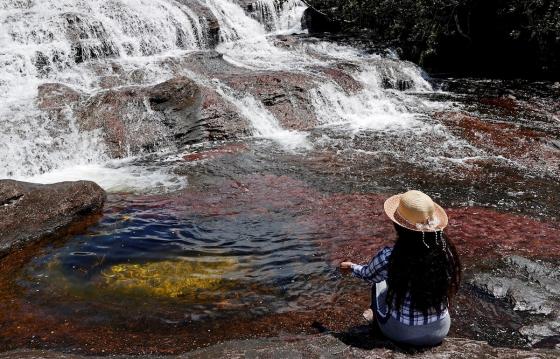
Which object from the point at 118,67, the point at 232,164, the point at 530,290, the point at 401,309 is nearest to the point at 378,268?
the point at 401,309

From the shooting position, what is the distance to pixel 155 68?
11.5 meters

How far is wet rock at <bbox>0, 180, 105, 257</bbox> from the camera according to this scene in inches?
219

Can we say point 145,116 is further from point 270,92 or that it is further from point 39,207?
point 39,207

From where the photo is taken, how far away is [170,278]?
4719mm

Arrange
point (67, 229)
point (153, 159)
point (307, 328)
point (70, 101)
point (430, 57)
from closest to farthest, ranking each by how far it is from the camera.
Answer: point (307, 328), point (67, 229), point (153, 159), point (70, 101), point (430, 57)

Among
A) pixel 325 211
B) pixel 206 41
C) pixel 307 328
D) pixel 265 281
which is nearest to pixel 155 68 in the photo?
pixel 206 41

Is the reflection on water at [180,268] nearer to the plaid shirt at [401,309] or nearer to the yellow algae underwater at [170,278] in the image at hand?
the yellow algae underwater at [170,278]

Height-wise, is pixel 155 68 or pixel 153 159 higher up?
pixel 155 68

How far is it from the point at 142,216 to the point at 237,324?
2.66 m

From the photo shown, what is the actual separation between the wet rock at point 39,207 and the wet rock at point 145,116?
258 cm

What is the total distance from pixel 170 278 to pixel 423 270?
2.68 metres

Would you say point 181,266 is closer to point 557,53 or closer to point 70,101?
point 70,101

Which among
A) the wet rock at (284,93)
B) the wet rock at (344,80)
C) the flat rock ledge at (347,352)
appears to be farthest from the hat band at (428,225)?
the wet rock at (344,80)

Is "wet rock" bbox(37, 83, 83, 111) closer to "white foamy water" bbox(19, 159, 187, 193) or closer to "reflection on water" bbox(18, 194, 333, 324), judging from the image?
"white foamy water" bbox(19, 159, 187, 193)
